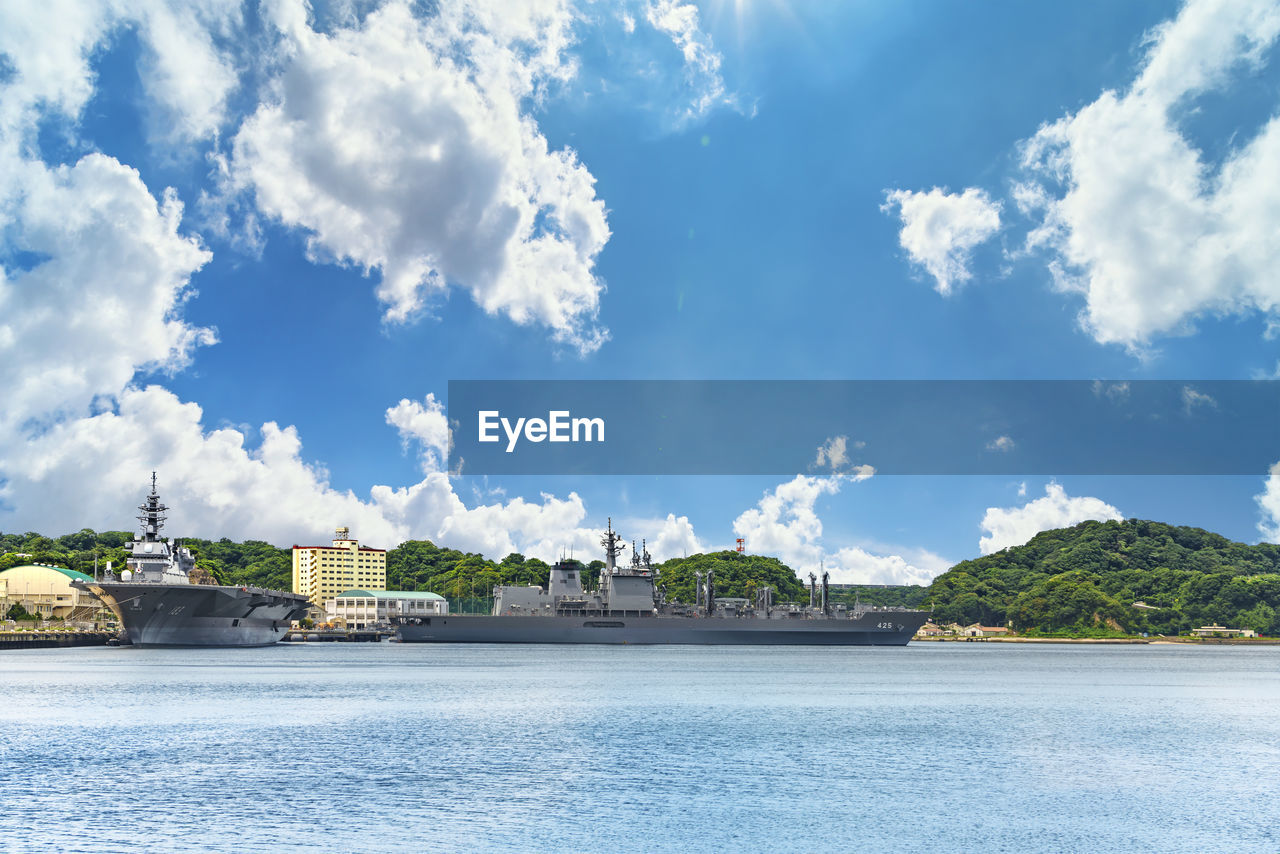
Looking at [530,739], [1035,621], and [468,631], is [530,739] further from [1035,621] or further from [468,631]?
[1035,621]

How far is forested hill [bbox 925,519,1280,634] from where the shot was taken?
541ft

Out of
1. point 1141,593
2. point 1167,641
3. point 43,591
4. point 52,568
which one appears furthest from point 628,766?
point 1141,593

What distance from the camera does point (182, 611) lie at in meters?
86.9

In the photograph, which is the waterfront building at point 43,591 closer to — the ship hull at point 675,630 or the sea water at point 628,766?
the ship hull at point 675,630

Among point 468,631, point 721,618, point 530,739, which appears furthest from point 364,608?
point 530,739

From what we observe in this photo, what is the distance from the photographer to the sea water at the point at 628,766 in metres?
20.9

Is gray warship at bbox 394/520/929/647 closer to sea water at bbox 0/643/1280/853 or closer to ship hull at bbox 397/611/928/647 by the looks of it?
ship hull at bbox 397/611/928/647

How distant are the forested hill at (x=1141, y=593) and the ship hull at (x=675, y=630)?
71624 mm

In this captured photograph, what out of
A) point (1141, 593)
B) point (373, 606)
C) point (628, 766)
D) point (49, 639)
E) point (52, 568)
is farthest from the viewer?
point (373, 606)

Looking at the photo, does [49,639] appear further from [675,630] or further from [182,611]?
[675,630]

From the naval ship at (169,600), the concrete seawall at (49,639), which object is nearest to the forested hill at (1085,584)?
the concrete seawall at (49,639)

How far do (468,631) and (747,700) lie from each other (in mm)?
63977

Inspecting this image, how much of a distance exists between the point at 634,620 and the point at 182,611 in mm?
40672

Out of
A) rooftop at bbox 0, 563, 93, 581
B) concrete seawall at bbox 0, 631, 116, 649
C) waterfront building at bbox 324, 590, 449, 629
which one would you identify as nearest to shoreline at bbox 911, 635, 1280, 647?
waterfront building at bbox 324, 590, 449, 629
